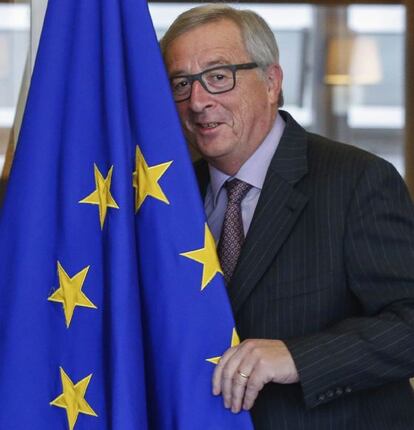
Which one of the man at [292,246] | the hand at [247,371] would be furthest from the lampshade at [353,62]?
the hand at [247,371]

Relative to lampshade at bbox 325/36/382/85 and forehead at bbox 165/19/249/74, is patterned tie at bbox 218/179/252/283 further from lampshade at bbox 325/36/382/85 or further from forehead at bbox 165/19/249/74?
lampshade at bbox 325/36/382/85

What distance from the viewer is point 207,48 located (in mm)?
2053

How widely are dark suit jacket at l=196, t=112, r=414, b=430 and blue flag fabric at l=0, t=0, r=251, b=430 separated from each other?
17 cm

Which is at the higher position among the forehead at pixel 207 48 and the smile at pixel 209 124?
the forehead at pixel 207 48

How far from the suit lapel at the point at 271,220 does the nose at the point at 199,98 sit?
0.53 ft

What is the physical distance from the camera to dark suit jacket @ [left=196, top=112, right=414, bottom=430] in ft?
6.11

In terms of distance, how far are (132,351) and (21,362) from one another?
193 mm

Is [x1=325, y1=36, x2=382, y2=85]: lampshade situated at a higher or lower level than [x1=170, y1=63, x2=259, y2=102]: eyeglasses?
higher

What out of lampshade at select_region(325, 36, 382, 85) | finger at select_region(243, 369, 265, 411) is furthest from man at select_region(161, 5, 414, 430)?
lampshade at select_region(325, 36, 382, 85)

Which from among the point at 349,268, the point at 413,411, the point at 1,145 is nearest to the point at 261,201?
the point at 349,268

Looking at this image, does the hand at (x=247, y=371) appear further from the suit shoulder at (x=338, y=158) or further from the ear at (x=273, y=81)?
the ear at (x=273, y=81)

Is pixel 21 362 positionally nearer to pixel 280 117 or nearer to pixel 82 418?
pixel 82 418

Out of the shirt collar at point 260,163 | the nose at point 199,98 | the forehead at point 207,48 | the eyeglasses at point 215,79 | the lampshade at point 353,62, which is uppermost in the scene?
the lampshade at point 353,62

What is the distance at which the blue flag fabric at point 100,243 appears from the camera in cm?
182
